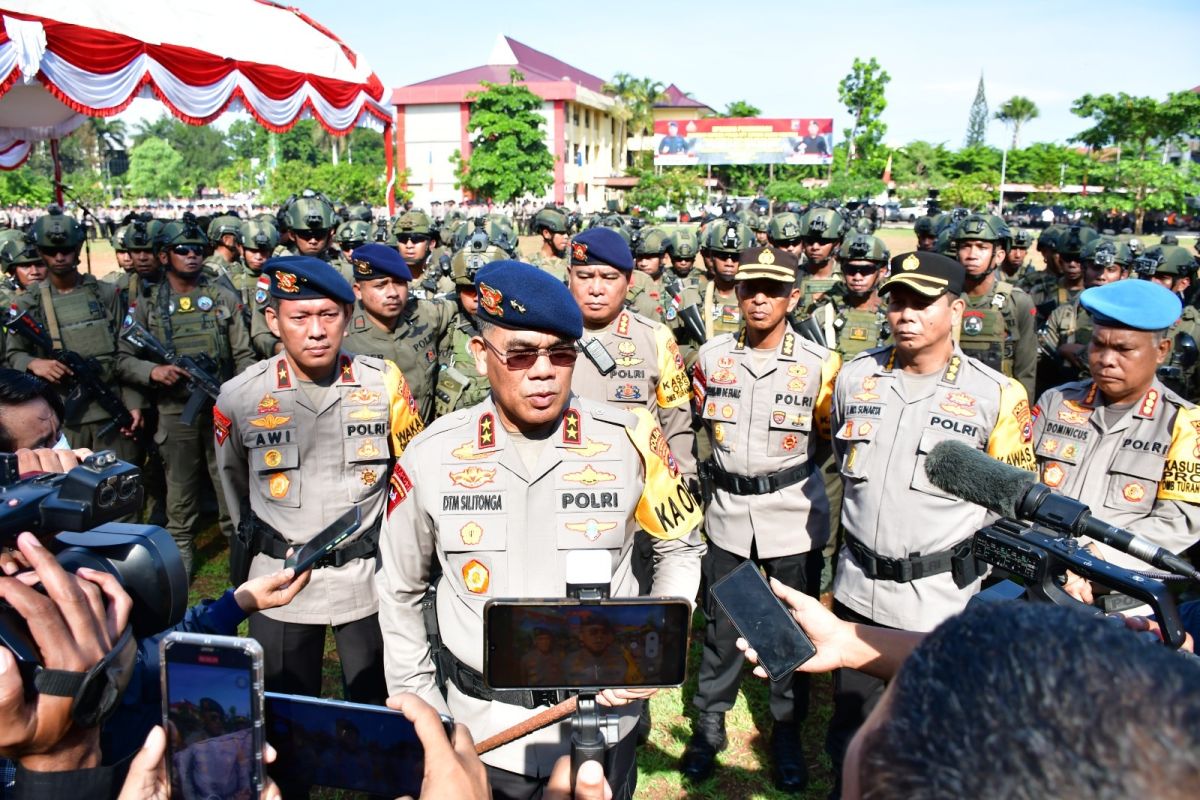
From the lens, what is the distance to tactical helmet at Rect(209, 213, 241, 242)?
1037 centimetres

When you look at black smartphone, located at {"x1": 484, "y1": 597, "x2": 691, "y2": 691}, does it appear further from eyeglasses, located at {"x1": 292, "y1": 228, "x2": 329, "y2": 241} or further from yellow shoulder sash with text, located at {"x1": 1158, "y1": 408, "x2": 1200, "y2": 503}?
eyeglasses, located at {"x1": 292, "y1": 228, "x2": 329, "y2": 241}

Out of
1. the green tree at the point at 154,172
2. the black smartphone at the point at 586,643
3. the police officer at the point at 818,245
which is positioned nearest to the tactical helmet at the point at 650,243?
the police officer at the point at 818,245

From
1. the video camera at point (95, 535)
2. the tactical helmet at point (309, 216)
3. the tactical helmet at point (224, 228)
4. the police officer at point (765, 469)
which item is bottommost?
the police officer at point (765, 469)

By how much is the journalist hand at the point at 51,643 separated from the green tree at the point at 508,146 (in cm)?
4589

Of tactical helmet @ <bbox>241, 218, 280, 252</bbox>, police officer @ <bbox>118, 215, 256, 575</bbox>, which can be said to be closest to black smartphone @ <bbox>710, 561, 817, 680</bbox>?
police officer @ <bbox>118, 215, 256, 575</bbox>

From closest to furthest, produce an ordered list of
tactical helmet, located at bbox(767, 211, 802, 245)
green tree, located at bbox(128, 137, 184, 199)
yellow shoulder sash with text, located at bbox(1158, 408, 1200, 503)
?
yellow shoulder sash with text, located at bbox(1158, 408, 1200, 503), tactical helmet, located at bbox(767, 211, 802, 245), green tree, located at bbox(128, 137, 184, 199)

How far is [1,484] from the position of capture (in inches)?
73.9

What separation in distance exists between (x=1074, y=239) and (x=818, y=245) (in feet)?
8.56

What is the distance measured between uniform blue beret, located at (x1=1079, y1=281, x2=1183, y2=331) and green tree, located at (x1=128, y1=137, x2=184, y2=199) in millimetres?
83078

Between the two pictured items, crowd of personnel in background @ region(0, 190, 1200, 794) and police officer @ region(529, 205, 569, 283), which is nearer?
crowd of personnel in background @ region(0, 190, 1200, 794)

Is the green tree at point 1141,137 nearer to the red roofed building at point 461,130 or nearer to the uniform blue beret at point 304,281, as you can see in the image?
the red roofed building at point 461,130

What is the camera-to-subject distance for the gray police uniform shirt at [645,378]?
4875mm

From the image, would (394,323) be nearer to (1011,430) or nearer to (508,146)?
(1011,430)

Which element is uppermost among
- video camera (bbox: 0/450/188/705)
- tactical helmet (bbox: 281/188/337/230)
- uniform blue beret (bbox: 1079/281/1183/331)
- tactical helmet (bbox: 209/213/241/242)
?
tactical helmet (bbox: 281/188/337/230)
